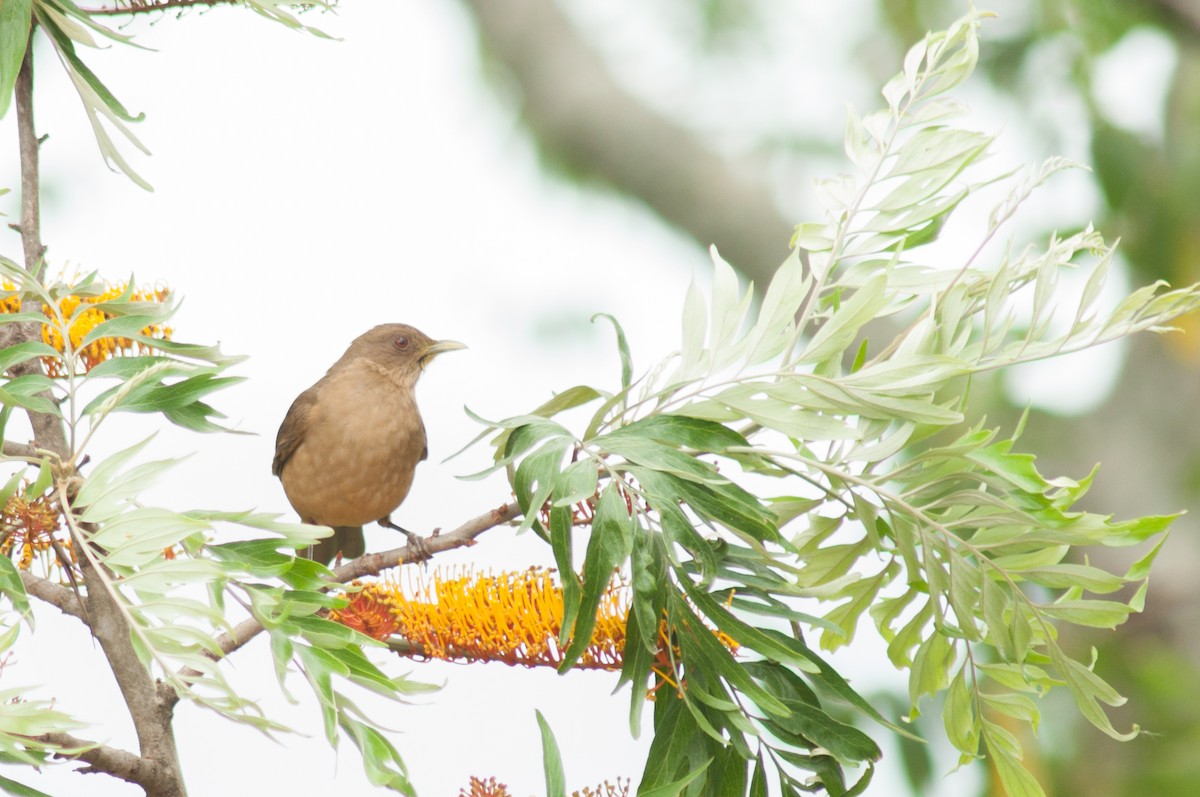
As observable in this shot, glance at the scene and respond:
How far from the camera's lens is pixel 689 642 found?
0.81 meters

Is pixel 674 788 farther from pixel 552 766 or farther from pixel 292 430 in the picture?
pixel 292 430

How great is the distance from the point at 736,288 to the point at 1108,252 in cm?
24

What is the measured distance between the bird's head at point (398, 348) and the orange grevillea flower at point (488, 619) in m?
0.72

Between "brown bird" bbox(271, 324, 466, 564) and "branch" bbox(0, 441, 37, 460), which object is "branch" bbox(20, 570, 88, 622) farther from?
"brown bird" bbox(271, 324, 466, 564)

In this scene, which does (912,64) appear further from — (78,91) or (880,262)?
(78,91)

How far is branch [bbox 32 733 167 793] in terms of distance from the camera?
736mm

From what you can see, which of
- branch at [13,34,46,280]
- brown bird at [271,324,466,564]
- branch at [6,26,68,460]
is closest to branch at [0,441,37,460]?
branch at [6,26,68,460]

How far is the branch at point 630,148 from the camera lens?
3240mm

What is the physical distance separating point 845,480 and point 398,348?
964mm

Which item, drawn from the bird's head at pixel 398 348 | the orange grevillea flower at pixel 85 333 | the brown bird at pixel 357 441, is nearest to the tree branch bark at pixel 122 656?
the orange grevillea flower at pixel 85 333

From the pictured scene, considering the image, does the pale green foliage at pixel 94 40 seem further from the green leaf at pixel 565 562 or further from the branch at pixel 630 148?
the branch at pixel 630 148

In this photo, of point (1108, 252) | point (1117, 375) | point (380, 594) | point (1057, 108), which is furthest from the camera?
point (1117, 375)

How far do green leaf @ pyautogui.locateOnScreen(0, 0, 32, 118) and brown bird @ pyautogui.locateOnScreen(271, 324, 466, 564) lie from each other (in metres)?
0.66

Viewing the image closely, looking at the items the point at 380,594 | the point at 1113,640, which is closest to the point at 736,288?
the point at 380,594
